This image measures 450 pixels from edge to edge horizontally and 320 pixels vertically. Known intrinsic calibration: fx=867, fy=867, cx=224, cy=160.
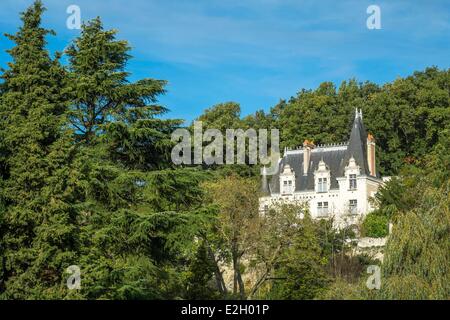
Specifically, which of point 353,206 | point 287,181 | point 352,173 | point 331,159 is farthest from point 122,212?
point 331,159

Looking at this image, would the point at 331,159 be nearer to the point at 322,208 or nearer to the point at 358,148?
the point at 358,148

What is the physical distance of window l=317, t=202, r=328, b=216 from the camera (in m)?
49.0

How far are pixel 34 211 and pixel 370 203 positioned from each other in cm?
2991

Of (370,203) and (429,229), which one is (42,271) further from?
(370,203)

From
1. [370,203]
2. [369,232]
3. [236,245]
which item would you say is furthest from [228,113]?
[236,245]

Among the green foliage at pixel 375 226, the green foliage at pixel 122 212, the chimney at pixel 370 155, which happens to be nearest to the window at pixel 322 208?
the chimney at pixel 370 155

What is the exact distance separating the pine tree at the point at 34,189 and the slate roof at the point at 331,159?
29.0 m

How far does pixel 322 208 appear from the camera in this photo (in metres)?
49.6

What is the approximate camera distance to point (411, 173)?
4656cm

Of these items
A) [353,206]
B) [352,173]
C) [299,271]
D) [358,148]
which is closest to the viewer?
[299,271]

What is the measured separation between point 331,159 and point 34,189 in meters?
31.7

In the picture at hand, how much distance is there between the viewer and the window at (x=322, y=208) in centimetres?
4903

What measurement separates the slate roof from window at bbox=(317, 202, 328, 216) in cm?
107

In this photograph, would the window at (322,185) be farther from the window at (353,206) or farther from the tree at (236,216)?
the tree at (236,216)
